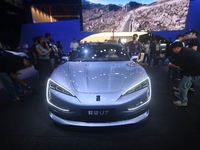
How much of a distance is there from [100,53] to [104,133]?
1792mm

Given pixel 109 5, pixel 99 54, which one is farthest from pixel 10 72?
pixel 109 5

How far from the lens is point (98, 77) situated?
2.35 m

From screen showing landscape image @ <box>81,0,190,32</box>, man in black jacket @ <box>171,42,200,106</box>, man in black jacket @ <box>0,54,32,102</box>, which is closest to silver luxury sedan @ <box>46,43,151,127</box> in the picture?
man in black jacket @ <box>171,42,200,106</box>

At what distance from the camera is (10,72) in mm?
3547

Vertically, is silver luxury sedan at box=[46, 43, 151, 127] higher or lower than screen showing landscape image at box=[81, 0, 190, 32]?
lower

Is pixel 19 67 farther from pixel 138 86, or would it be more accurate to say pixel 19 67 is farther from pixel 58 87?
pixel 138 86

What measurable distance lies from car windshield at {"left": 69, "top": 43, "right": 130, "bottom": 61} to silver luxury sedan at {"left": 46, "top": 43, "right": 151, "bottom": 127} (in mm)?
695

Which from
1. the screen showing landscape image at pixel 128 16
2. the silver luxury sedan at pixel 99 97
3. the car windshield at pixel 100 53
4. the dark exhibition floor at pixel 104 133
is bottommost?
the dark exhibition floor at pixel 104 133

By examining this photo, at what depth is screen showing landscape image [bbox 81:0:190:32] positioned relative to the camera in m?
13.7

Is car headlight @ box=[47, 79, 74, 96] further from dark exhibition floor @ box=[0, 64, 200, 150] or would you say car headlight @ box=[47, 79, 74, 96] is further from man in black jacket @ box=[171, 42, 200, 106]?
man in black jacket @ box=[171, 42, 200, 106]

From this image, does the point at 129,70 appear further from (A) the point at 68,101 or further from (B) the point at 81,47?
(B) the point at 81,47

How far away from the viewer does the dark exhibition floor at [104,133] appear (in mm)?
2104

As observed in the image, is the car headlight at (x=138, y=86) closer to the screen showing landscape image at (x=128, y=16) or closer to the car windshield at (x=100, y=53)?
the car windshield at (x=100, y=53)

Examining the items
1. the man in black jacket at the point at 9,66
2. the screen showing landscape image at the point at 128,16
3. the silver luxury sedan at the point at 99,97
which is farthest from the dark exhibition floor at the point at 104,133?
the screen showing landscape image at the point at 128,16
